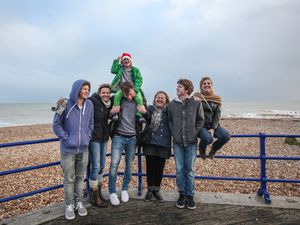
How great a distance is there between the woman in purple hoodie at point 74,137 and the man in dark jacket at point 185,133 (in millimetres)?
1337

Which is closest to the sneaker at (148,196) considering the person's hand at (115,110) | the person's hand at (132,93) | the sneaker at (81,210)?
the sneaker at (81,210)

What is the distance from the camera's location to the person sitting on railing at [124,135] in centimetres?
369

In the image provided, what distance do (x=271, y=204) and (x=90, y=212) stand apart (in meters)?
2.79

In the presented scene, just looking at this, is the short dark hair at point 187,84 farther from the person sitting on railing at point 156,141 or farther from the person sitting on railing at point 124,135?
the person sitting on railing at point 124,135

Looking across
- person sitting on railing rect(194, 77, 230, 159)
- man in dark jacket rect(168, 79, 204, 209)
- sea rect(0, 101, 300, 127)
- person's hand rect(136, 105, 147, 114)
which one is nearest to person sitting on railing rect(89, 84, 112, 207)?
person's hand rect(136, 105, 147, 114)

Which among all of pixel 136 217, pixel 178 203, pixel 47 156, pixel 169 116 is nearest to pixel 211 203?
pixel 178 203

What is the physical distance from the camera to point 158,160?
3.83m

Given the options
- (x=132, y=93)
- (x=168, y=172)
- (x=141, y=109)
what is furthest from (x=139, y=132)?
(x=168, y=172)

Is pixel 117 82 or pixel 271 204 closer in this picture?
pixel 271 204

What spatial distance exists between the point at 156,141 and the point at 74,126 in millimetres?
1300

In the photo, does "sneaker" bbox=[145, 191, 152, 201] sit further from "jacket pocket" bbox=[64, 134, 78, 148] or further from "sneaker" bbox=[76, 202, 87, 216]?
"jacket pocket" bbox=[64, 134, 78, 148]

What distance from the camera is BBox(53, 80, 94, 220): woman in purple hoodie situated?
3232mm

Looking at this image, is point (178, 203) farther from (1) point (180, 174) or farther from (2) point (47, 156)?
(2) point (47, 156)

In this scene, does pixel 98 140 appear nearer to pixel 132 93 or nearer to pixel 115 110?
pixel 115 110
